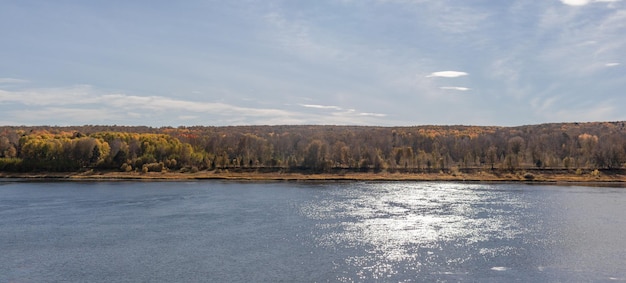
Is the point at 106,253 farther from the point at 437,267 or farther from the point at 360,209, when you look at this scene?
the point at 360,209

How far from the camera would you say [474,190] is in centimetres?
7619

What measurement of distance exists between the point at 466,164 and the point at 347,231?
239ft

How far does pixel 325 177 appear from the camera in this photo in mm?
97188

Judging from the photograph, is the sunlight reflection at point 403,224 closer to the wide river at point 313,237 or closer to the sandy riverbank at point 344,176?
the wide river at point 313,237

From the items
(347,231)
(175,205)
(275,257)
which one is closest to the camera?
(275,257)

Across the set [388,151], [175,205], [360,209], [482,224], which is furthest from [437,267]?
[388,151]

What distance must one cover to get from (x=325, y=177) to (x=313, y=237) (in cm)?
5761

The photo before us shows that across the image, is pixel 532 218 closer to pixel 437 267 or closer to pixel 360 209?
pixel 360 209

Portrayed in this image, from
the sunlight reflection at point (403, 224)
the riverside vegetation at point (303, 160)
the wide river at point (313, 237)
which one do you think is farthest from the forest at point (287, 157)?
the wide river at point (313, 237)

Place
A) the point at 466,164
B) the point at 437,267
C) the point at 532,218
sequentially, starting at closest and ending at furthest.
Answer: the point at 437,267
the point at 532,218
the point at 466,164

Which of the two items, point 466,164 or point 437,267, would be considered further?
point 466,164

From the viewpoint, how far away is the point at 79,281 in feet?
93.4

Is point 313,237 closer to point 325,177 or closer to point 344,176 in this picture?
point 325,177

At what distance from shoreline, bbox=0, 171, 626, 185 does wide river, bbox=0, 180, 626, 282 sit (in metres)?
23.2
